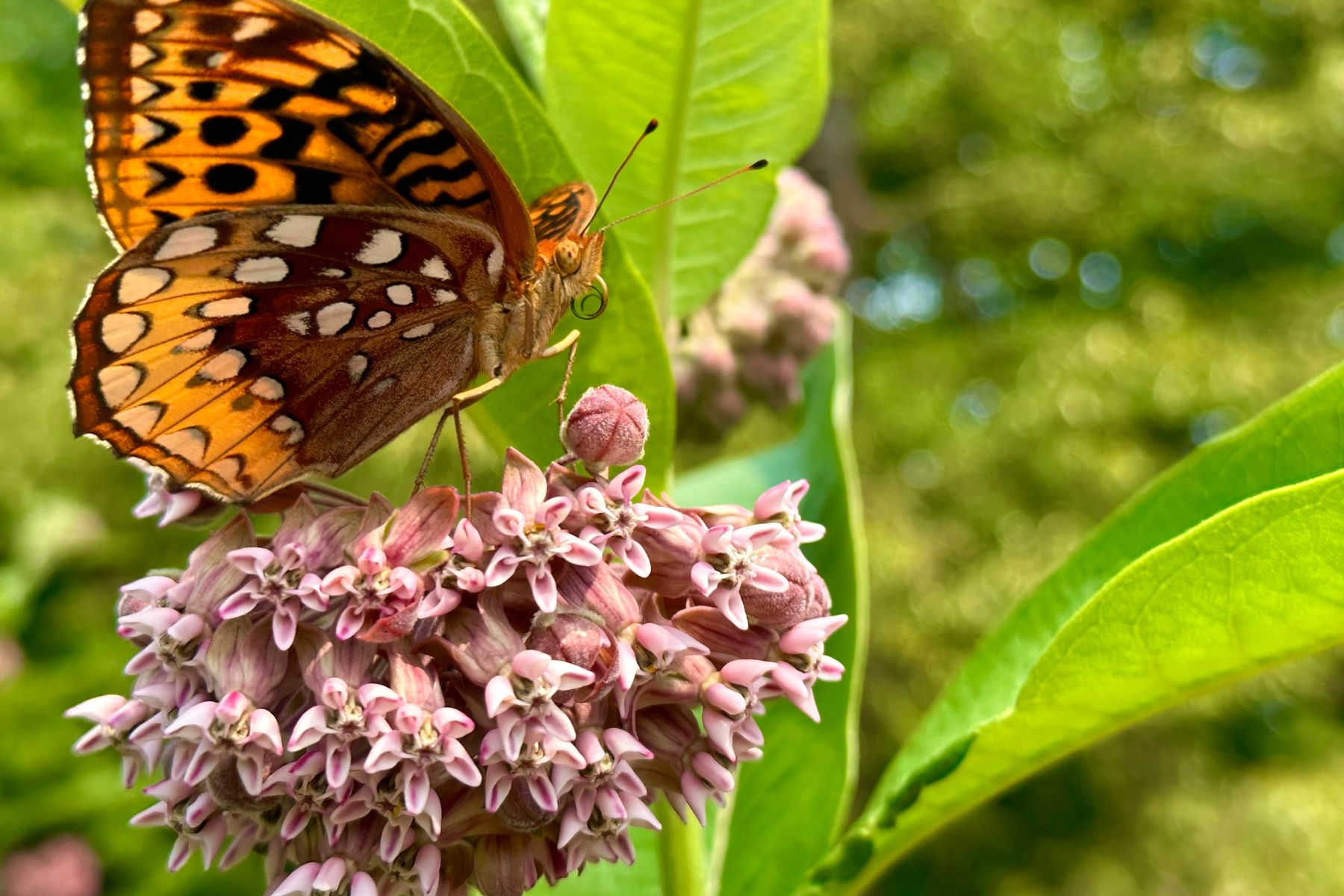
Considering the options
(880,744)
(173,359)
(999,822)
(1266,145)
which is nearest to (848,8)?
(1266,145)

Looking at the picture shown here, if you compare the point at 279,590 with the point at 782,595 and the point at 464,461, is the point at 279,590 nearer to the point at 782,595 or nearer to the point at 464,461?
the point at 464,461

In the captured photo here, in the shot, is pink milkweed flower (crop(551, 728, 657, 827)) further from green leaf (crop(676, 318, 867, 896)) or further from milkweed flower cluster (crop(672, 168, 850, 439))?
milkweed flower cluster (crop(672, 168, 850, 439))

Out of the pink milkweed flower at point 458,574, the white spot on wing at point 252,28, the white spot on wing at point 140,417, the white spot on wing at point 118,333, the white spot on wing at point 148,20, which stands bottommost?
the pink milkweed flower at point 458,574

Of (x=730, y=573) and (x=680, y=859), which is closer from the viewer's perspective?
(x=730, y=573)

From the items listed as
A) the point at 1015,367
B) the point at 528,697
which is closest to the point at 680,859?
the point at 528,697

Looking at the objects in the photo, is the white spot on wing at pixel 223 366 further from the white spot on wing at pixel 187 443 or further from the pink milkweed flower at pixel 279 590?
the pink milkweed flower at pixel 279 590

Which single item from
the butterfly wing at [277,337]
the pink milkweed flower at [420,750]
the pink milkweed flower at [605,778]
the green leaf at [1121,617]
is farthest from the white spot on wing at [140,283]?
the green leaf at [1121,617]

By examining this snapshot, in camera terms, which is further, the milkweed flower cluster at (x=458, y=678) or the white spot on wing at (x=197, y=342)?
Result: the white spot on wing at (x=197, y=342)
